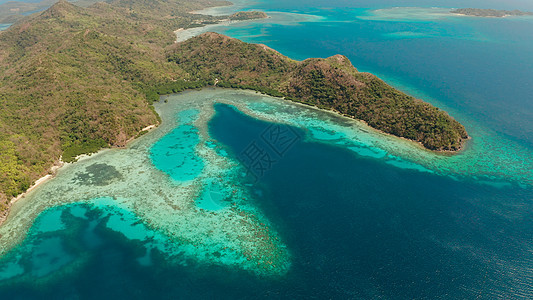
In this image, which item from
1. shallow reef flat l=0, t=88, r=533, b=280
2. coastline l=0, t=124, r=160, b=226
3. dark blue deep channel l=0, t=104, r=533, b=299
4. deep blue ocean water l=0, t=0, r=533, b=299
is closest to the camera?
dark blue deep channel l=0, t=104, r=533, b=299

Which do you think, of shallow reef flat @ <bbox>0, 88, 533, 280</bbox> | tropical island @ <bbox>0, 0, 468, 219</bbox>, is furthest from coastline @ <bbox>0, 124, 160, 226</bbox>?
shallow reef flat @ <bbox>0, 88, 533, 280</bbox>

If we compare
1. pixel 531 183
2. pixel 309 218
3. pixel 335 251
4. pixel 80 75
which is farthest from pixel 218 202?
pixel 80 75

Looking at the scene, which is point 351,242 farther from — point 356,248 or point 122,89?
point 122,89

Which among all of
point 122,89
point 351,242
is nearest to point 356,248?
point 351,242

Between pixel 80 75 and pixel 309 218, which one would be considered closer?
pixel 309 218

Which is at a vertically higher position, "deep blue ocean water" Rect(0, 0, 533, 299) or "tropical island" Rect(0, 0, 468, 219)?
"tropical island" Rect(0, 0, 468, 219)

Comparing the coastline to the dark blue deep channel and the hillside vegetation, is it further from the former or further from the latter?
the hillside vegetation

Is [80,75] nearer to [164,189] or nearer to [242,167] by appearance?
[164,189]
